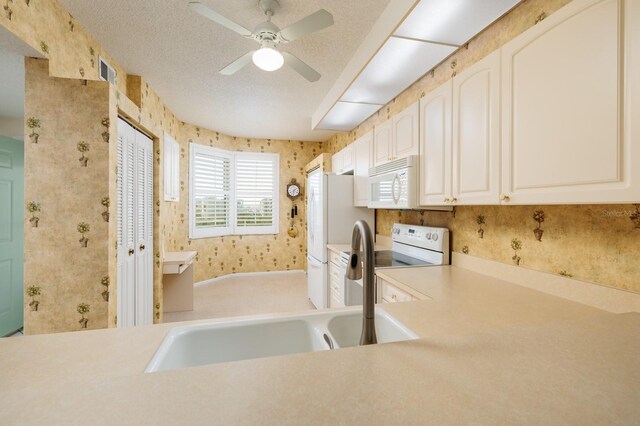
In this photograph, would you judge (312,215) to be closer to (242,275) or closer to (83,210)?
(242,275)

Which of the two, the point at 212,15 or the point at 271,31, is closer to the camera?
the point at 212,15

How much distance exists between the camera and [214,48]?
7.55 ft

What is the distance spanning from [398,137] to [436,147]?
1.76ft

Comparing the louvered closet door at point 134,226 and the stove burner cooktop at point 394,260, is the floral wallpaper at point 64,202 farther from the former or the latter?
the stove burner cooktop at point 394,260

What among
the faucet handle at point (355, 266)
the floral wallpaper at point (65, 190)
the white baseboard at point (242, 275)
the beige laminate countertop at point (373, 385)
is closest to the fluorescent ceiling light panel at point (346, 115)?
the floral wallpaper at point (65, 190)

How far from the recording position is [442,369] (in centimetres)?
51

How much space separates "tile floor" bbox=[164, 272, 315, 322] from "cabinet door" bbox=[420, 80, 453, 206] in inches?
80.0

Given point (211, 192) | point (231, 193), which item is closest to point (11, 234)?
point (211, 192)

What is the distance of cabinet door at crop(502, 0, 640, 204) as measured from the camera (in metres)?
0.92

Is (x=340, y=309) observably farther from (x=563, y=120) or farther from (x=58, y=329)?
(x=58, y=329)

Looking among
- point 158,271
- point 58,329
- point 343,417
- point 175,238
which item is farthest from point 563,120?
point 175,238

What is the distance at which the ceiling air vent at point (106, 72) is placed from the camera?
7.64 ft

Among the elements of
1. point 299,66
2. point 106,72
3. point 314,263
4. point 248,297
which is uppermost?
point 106,72

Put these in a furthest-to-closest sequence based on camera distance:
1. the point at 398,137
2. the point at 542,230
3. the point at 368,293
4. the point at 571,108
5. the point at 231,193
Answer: the point at 231,193 < the point at 398,137 < the point at 542,230 < the point at 571,108 < the point at 368,293
